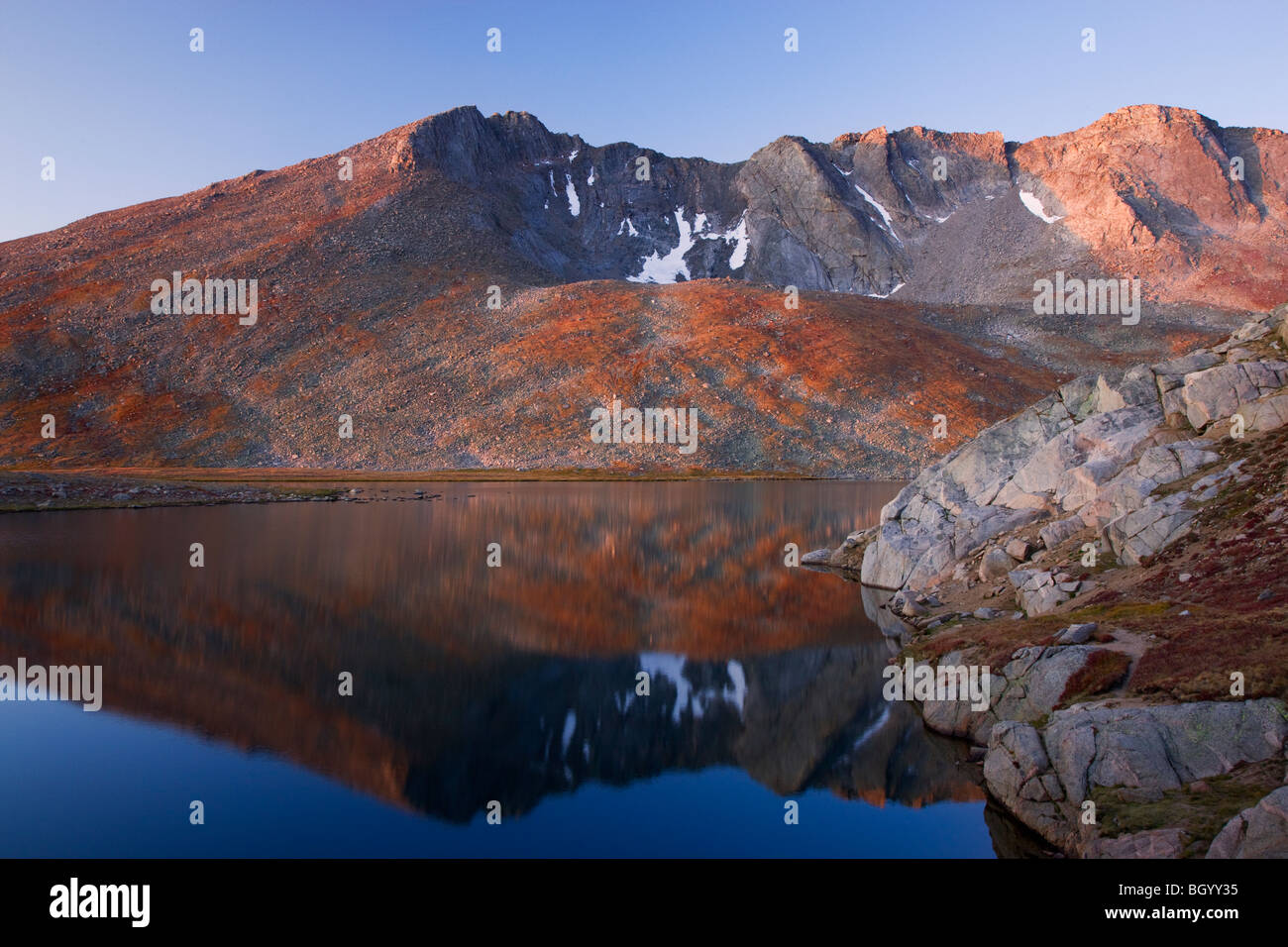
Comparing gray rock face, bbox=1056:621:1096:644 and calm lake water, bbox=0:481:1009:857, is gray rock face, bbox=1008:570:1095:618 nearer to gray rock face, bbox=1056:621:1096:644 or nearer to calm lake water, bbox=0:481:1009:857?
gray rock face, bbox=1056:621:1096:644

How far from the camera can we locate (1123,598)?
22.3 meters

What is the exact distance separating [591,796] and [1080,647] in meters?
11.7

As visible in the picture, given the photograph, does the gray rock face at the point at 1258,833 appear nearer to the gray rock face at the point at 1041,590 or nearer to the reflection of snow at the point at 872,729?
the reflection of snow at the point at 872,729

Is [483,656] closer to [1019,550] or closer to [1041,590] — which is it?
[1041,590]

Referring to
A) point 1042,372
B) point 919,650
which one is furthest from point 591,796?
point 1042,372

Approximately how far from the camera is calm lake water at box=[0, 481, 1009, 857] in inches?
586

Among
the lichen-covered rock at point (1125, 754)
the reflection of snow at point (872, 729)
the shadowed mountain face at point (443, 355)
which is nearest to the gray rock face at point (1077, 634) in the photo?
the lichen-covered rock at point (1125, 754)

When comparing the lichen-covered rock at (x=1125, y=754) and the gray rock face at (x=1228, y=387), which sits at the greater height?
the gray rock face at (x=1228, y=387)

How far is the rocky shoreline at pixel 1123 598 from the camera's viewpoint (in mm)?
13609

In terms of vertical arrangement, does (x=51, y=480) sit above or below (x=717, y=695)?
above

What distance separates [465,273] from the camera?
175m

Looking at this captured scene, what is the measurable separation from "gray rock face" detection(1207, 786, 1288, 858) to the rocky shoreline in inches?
0.9

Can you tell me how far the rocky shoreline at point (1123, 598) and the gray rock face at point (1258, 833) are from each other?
0.02 m
